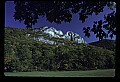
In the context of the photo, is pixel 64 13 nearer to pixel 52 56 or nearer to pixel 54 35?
pixel 54 35

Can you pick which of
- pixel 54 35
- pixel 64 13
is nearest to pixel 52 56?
pixel 54 35

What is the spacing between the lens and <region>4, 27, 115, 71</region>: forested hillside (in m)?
6.19

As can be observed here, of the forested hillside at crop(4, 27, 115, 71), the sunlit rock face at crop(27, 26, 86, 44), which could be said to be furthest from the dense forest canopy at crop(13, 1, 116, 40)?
the forested hillside at crop(4, 27, 115, 71)

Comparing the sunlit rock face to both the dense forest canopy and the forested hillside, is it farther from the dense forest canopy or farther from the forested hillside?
the dense forest canopy

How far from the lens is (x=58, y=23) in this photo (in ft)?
15.6

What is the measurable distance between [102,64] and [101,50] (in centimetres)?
41

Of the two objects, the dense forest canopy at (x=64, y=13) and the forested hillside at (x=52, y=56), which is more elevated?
the dense forest canopy at (x=64, y=13)

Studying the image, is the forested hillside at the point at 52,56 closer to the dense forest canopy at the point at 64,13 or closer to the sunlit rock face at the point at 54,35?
the sunlit rock face at the point at 54,35

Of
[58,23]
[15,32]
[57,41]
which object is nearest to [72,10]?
[58,23]

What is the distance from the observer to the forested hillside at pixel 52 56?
6.19 m

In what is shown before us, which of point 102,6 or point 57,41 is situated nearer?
point 102,6

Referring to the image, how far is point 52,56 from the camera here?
650cm

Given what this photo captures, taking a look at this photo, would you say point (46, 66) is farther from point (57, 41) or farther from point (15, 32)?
point (15, 32)

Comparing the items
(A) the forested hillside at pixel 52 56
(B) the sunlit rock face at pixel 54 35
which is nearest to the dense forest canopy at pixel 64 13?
(B) the sunlit rock face at pixel 54 35
